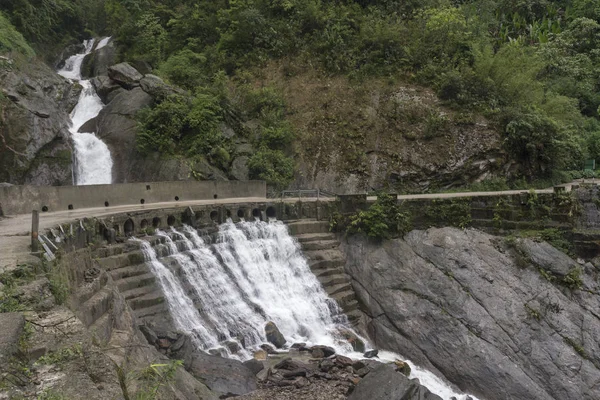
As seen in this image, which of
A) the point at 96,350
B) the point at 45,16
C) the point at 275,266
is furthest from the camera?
the point at 45,16

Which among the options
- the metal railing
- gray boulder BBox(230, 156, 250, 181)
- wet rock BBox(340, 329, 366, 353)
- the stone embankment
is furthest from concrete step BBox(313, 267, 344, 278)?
gray boulder BBox(230, 156, 250, 181)

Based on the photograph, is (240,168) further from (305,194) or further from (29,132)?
(29,132)

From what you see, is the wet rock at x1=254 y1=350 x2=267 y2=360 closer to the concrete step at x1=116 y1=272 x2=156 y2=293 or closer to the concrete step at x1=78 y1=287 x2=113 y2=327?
the concrete step at x1=116 y1=272 x2=156 y2=293

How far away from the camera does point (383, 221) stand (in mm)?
16672

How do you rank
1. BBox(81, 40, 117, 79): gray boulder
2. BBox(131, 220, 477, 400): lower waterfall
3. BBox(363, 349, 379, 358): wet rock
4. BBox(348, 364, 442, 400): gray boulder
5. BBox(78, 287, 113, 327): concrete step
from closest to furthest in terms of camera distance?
BBox(78, 287, 113, 327): concrete step
BBox(348, 364, 442, 400): gray boulder
BBox(131, 220, 477, 400): lower waterfall
BBox(363, 349, 379, 358): wet rock
BBox(81, 40, 117, 79): gray boulder

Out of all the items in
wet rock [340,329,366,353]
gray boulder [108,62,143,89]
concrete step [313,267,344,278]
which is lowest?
wet rock [340,329,366,353]

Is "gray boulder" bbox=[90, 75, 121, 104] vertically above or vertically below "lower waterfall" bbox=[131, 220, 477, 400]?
above

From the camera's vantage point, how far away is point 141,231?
44.7ft

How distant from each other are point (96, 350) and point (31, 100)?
18337mm

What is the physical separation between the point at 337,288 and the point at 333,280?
34cm

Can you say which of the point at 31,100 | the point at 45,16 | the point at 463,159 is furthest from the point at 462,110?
the point at 45,16

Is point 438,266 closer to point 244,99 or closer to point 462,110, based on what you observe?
point 462,110

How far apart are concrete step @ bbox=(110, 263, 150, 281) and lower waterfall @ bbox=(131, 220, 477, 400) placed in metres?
0.28

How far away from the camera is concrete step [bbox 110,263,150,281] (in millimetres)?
11448
